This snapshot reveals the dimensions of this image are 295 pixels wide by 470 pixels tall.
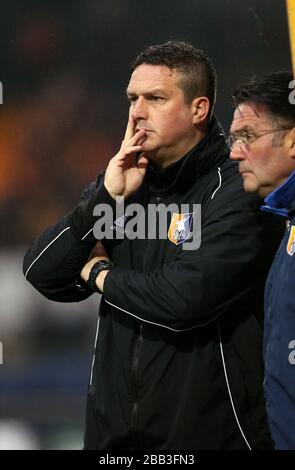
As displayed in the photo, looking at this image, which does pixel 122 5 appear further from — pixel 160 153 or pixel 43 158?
pixel 160 153

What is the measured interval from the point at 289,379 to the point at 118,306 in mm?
721

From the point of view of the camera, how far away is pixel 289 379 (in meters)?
2.36

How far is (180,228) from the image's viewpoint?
9.66 feet

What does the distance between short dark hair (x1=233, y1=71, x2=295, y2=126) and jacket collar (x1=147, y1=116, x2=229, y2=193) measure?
0.88ft

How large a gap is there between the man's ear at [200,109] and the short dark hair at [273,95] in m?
0.29

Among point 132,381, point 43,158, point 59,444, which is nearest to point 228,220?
point 132,381

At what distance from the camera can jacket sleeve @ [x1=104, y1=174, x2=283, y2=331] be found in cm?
278

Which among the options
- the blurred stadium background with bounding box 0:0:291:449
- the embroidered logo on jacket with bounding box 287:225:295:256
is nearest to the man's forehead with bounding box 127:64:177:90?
the embroidered logo on jacket with bounding box 287:225:295:256

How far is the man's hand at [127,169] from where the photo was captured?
2996 mm

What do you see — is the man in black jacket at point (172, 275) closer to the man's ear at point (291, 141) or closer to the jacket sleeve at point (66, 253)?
the jacket sleeve at point (66, 253)

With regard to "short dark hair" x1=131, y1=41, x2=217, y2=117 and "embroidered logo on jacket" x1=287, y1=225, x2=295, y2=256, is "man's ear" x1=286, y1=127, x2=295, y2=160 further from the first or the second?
Result: "short dark hair" x1=131, y1=41, x2=217, y2=117

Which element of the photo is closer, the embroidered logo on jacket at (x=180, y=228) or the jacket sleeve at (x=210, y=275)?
the jacket sleeve at (x=210, y=275)

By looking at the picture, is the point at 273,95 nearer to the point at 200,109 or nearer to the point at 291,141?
the point at 291,141

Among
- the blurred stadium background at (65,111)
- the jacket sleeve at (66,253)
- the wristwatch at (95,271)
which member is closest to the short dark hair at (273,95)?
the jacket sleeve at (66,253)
